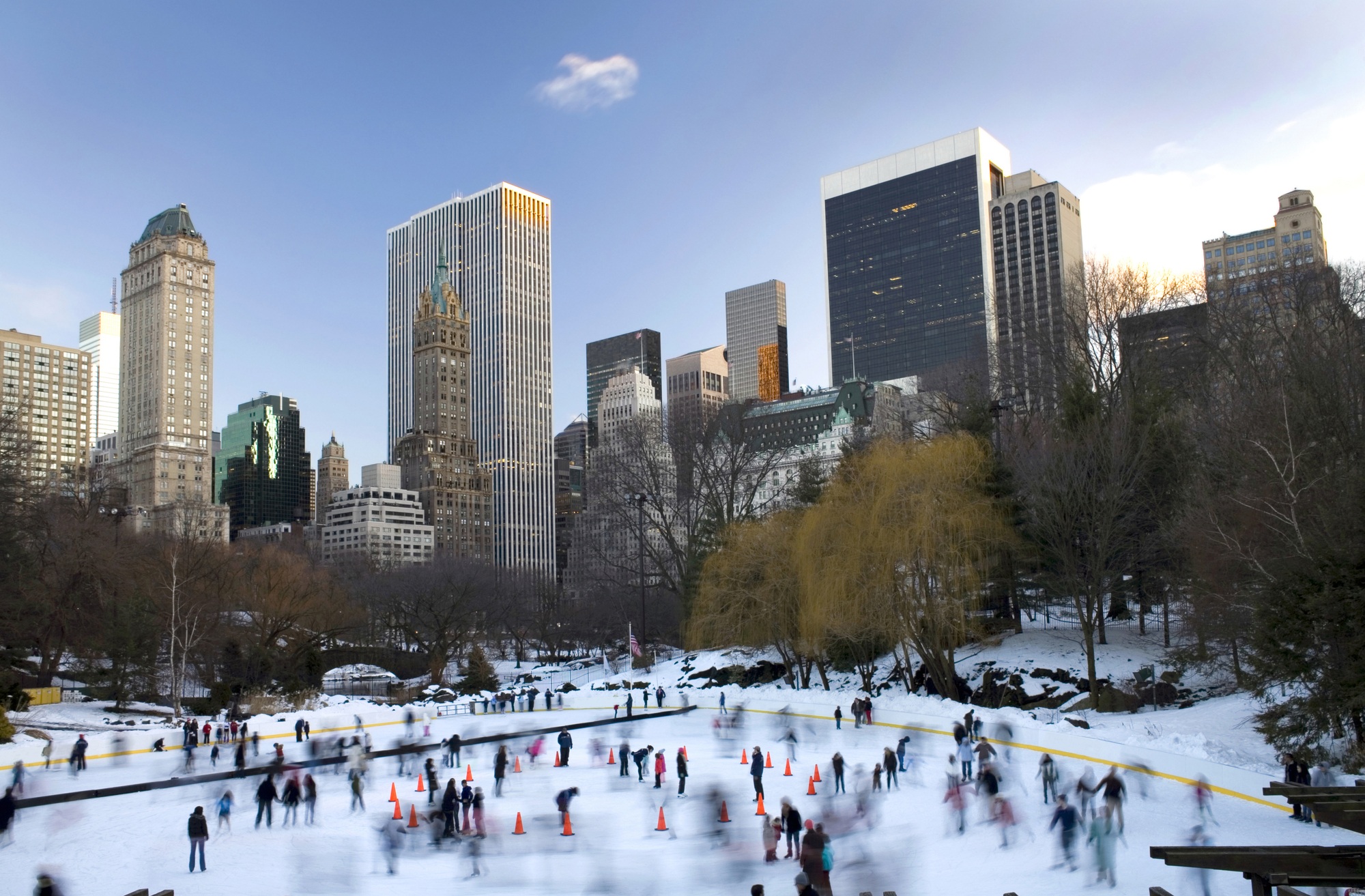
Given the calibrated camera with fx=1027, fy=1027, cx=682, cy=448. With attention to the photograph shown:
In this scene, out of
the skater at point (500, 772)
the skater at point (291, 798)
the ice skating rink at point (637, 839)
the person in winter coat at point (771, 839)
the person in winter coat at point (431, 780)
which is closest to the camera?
the ice skating rink at point (637, 839)

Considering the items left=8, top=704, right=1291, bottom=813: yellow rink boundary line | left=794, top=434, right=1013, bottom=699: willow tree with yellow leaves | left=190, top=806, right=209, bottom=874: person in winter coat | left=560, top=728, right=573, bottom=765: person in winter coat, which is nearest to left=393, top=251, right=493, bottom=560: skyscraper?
left=8, top=704, right=1291, bottom=813: yellow rink boundary line

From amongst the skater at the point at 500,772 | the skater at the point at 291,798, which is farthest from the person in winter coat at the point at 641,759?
the skater at the point at 291,798

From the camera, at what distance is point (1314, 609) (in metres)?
18.8

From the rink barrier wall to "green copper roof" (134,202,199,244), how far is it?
167 metres

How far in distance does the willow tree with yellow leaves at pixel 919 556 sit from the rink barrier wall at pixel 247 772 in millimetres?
8952

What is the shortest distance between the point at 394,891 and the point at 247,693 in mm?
29917

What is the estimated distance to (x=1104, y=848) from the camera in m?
12.9

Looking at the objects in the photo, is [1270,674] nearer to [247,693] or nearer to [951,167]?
[247,693]

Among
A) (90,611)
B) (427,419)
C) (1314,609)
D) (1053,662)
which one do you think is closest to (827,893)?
(1314,609)

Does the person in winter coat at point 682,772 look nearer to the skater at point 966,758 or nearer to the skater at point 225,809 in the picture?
the skater at point 966,758

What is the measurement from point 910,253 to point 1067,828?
171 m

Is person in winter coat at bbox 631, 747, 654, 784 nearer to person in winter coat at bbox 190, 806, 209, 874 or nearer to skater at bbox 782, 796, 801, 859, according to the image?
skater at bbox 782, 796, 801, 859

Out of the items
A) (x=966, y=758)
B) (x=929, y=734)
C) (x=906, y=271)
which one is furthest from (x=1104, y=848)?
(x=906, y=271)

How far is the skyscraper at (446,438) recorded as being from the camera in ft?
602
